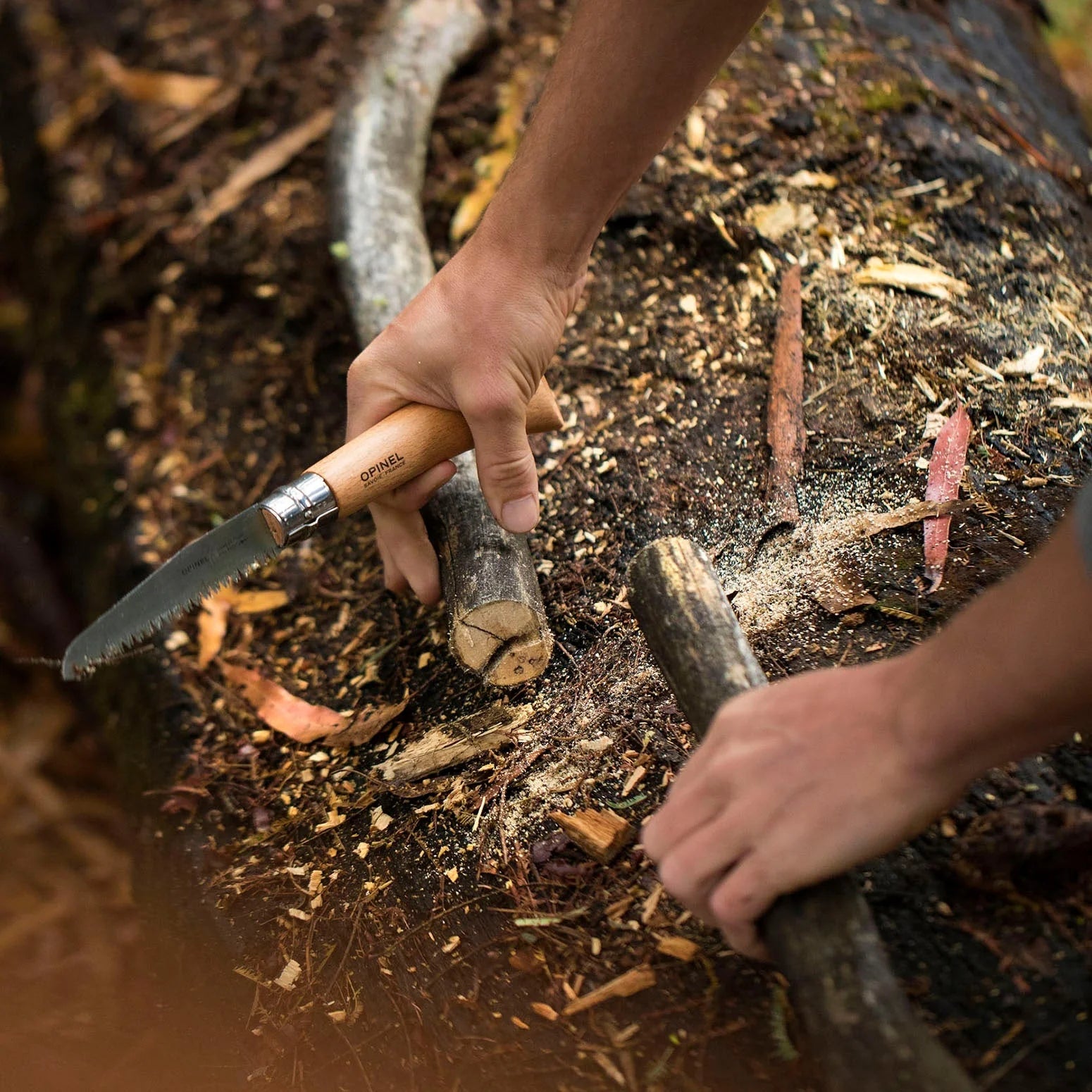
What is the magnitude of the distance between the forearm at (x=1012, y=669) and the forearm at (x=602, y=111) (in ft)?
3.79

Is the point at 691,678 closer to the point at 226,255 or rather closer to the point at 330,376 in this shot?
the point at 330,376

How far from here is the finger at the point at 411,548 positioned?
8.11 ft

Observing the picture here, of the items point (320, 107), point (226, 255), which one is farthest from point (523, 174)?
point (320, 107)

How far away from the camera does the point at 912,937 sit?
1.76 meters

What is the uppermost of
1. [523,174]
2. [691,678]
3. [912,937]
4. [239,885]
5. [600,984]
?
[523,174]

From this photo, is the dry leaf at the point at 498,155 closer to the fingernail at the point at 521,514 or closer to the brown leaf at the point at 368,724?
the fingernail at the point at 521,514

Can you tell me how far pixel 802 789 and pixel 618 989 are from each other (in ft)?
2.37

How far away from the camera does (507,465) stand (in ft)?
7.14

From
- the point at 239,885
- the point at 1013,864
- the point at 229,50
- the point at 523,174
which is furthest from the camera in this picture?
the point at 229,50

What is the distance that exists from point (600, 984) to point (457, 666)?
3.10 ft

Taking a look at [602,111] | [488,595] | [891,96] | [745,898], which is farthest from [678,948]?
[891,96]

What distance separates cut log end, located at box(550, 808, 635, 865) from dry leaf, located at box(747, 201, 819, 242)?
1966 mm

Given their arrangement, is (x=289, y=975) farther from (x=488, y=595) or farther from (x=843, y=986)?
(x=843, y=986)

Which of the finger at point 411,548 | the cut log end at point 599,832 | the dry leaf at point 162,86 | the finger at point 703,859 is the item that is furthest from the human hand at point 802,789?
the dry leaf at point 162,86
